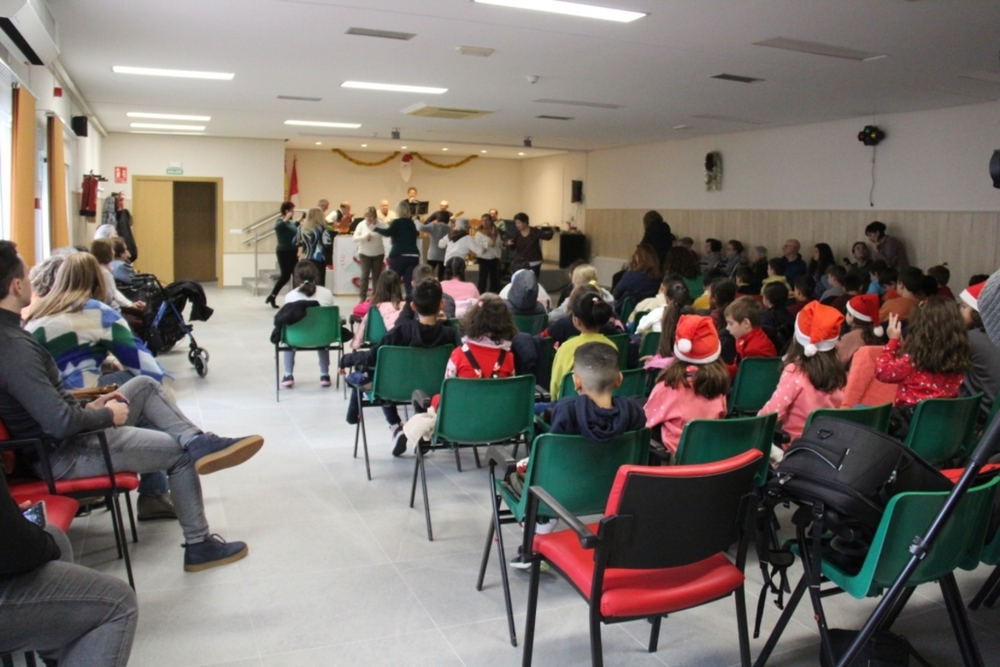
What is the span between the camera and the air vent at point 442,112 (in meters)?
11.0

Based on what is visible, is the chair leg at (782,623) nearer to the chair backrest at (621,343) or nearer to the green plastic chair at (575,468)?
the green plastic chair at (575,468)

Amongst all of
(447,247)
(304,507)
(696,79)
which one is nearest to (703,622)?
(304,507)

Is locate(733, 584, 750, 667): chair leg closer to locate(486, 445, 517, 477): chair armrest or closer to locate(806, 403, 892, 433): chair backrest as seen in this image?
locate(486, 445, 517, 477): chair armrest

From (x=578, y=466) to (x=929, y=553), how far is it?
1.12 m

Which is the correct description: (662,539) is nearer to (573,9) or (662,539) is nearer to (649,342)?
(649,342)

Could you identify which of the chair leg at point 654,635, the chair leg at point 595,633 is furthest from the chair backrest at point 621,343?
the chair leg at point 595,633

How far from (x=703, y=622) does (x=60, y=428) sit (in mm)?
2420

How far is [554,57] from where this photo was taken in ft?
24.0

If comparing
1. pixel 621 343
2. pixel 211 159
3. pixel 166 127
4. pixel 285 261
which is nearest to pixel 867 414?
pixel 621 343

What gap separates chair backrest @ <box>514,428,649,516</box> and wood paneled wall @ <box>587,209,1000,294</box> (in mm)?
8029

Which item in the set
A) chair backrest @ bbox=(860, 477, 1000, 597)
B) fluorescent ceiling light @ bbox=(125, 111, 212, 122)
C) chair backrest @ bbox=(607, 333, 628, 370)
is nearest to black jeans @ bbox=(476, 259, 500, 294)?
fluorescent ceiling light @ bbox=(125, 111, 212, 122)

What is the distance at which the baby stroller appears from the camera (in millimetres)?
7246

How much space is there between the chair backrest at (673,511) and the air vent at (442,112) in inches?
355

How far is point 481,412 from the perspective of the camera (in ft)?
12.7
